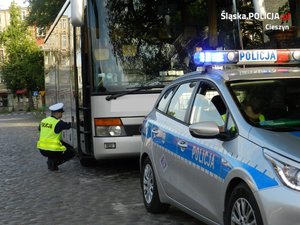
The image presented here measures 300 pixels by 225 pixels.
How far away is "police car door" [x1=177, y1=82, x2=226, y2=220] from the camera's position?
4.49 meters

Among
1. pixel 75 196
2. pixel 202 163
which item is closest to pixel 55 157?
pixel 75 196

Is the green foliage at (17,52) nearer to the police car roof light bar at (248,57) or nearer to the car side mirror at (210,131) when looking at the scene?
the police car roof light bar at (248,57)

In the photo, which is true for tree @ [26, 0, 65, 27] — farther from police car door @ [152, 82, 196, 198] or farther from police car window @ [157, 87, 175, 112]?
police car door @ [152, 82, 196, 198]

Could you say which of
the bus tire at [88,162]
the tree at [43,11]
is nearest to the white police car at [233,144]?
the bus tire at [88,162]

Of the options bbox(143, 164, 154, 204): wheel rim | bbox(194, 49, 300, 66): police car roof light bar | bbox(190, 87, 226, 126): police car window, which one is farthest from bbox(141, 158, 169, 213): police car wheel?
bbox(194, 49, 300, 66): police car roof light bar

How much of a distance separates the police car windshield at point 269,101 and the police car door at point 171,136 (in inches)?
29.8

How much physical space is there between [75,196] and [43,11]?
80.1 feet

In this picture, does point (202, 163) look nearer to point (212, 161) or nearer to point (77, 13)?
point (212, 161)

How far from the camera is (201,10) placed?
870 cm

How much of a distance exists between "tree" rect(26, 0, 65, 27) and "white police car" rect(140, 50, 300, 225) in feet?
79.0

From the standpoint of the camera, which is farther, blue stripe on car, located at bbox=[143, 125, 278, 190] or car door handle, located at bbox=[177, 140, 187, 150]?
car door handle, located at bbox=[177, 140, 187, 150]

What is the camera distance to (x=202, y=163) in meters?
4.69

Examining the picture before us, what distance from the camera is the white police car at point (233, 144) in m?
3.77

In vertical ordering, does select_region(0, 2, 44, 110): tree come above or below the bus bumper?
above
